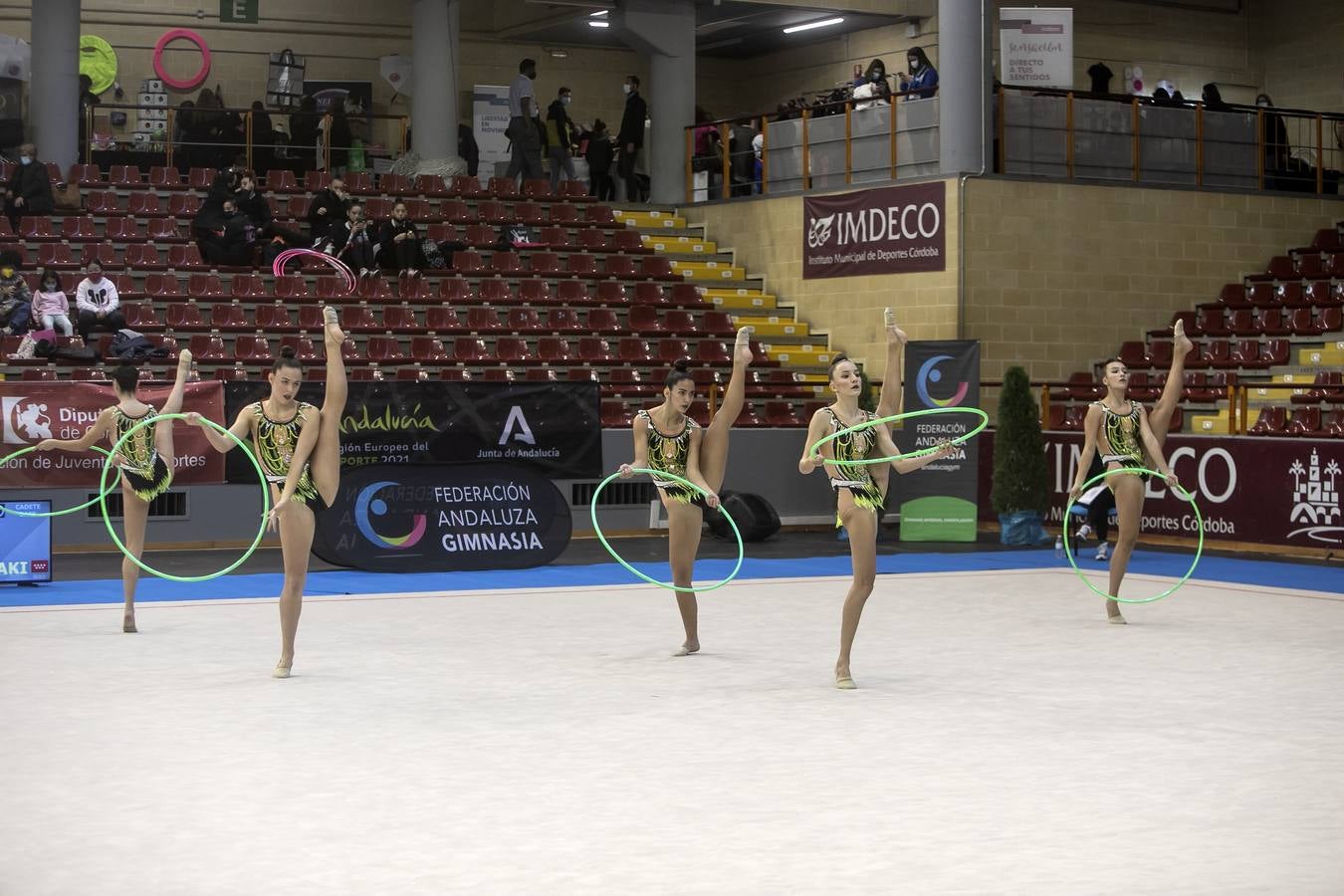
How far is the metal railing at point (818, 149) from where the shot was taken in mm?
23594

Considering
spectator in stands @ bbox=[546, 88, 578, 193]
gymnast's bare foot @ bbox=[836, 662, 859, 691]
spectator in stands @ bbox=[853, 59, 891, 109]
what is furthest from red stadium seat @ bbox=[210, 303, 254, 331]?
gymnast's bare foot @ bbox=[836, 662, 859, 691]

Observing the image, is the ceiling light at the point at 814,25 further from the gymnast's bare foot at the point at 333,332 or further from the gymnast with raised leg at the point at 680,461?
the gymnast's bare foot at the point at 333,332

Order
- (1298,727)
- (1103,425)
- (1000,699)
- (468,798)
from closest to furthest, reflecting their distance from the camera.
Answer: (468,798), (1298,727), (1000,699), (1103,425)

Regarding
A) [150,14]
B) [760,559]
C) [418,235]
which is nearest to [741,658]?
[760,559]

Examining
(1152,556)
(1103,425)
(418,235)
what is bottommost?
(1152,556)

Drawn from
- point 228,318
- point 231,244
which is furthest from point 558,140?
point 228,318

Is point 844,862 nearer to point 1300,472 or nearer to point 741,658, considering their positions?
point 741,658

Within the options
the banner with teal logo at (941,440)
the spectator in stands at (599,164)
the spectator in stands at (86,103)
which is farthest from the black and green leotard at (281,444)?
the spectator in stands at (86,103)

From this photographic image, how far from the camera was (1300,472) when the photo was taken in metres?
18.2

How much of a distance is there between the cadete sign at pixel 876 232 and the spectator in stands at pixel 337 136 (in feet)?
27.4

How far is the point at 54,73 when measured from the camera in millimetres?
24219

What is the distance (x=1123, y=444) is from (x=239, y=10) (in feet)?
77.1

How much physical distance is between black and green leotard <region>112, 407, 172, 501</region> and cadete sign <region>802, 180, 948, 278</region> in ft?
42.9

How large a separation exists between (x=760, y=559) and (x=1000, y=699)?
8.81 metres
